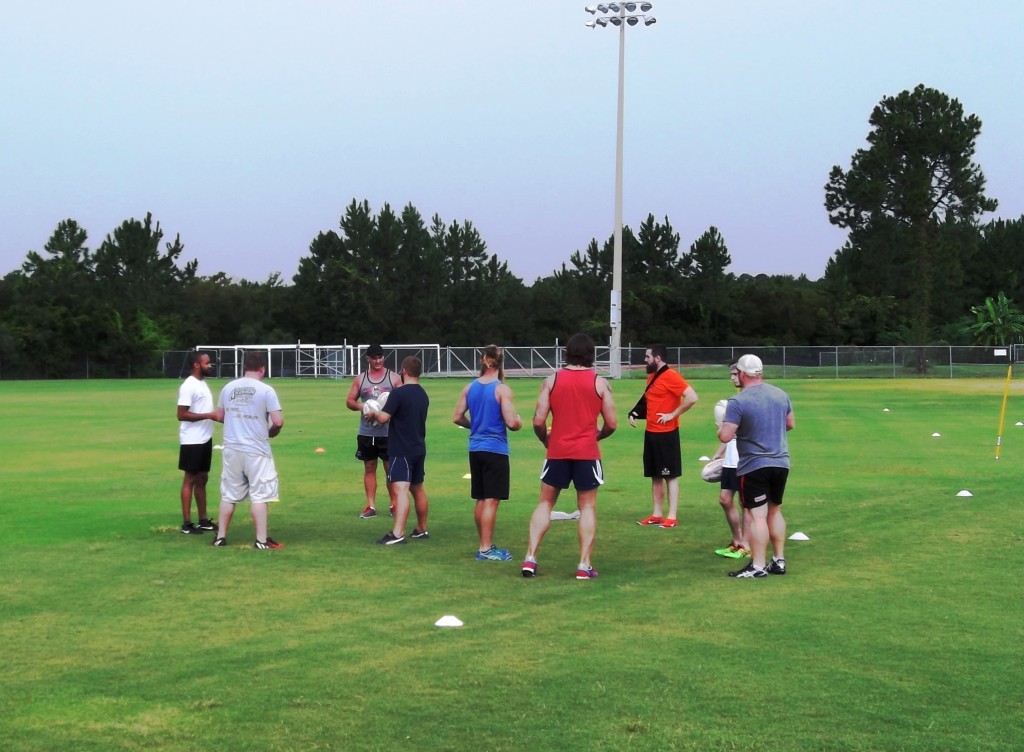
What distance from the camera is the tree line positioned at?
8094cm

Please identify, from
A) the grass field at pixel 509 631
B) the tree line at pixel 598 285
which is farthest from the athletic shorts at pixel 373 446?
the tree line at pixel 598 285

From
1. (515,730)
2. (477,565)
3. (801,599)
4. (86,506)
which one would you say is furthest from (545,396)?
(86,506)

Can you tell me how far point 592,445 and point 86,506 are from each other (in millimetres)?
7149

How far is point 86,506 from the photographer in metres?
14.2

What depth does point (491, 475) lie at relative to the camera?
10523 millimetres

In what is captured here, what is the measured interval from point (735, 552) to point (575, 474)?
2.03 metres

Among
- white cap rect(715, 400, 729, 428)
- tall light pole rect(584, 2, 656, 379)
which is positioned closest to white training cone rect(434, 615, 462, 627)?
white cap rect(715, 400, 729, 428)

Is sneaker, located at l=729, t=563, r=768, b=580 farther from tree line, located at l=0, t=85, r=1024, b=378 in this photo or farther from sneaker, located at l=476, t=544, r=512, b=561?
tree line, located at l=0, t=85, r=1024, b=378

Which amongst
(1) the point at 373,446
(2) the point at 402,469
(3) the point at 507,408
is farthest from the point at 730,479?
(1) the point at 373,446

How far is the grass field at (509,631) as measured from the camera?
595 centimetres

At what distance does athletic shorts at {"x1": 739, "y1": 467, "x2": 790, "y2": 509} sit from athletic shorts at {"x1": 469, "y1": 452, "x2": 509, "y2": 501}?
6.55 feet

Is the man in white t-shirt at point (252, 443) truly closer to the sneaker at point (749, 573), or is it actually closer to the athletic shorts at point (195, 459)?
the athletic shorts at point (195, 459)

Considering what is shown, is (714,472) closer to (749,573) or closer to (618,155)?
(749,573)

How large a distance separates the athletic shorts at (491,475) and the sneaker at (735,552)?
6.48 ft
